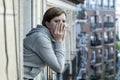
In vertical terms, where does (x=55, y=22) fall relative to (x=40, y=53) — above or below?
above

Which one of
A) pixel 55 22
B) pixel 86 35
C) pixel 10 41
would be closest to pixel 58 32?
pixel 55 22

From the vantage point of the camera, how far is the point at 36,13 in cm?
414

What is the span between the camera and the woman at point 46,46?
76.2 inches

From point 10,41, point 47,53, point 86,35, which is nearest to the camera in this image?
point 10,41

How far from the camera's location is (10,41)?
5.46 ft

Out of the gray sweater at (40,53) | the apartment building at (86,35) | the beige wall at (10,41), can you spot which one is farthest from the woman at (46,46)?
the apartment building at (86,35)

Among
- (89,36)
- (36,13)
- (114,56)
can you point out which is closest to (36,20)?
(36,13)

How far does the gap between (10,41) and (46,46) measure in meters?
0.30

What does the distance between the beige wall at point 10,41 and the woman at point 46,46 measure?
0.21 metres

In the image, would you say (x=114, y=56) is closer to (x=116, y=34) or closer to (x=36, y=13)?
(x=116, y=34)

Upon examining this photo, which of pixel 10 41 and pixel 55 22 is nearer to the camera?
pixel 10 41

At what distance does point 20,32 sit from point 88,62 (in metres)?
3.83

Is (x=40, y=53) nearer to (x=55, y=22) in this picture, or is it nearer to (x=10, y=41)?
(x=55, y=22)

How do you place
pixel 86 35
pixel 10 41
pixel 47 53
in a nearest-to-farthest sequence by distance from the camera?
pixel 10 41, pixel 47 53, pixel 86 35
